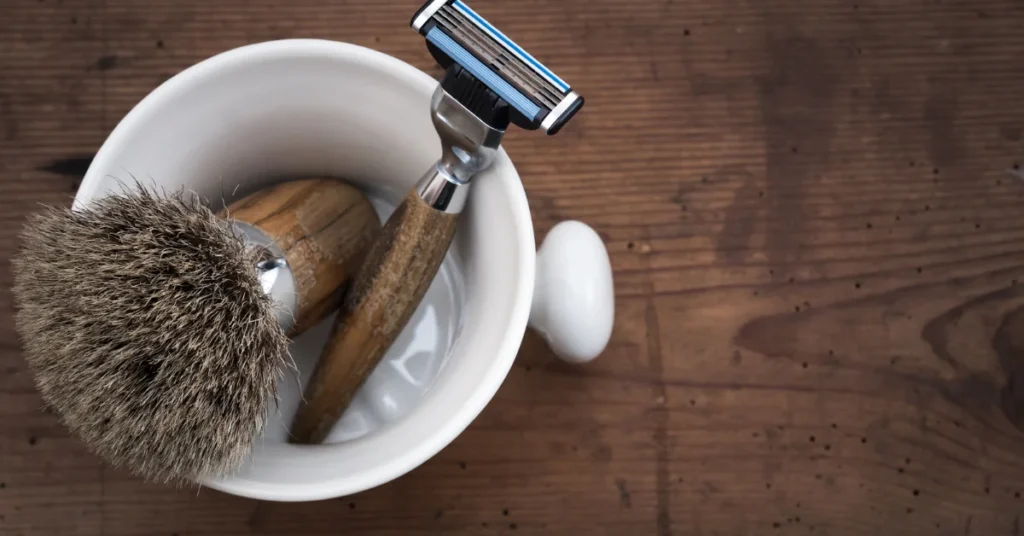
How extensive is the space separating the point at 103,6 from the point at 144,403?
0.97ft

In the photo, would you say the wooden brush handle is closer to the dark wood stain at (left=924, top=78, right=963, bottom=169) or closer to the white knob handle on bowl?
the white knob handle on bowl

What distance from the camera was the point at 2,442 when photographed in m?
0.45

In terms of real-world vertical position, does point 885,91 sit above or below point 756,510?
above

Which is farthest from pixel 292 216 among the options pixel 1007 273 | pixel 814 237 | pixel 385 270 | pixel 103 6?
pixel 1007 273

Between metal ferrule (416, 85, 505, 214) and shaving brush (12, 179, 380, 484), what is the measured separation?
0.09 metres

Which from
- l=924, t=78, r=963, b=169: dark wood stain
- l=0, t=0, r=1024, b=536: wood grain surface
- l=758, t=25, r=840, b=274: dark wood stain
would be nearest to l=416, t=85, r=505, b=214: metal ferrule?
l=0, t=0, r=1024, b=536: wood grain surface

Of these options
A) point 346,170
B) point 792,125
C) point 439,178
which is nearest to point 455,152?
point 439,178

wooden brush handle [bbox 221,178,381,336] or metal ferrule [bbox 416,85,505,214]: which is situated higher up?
metal ferrule [bbox 416,85,505,214]

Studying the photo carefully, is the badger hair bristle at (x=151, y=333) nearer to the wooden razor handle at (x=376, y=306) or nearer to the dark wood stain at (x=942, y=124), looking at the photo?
the wooden razor handle at (x=376, y=306)

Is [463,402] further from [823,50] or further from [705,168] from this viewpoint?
[823,50]

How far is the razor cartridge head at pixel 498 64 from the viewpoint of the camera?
315mm

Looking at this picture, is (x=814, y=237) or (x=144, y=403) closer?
(x=144, y=403)

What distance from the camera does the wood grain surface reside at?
461 mm

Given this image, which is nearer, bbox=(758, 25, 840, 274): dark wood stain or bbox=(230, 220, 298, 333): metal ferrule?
bbox=(230, 220, 298, 333): metal ferrule
